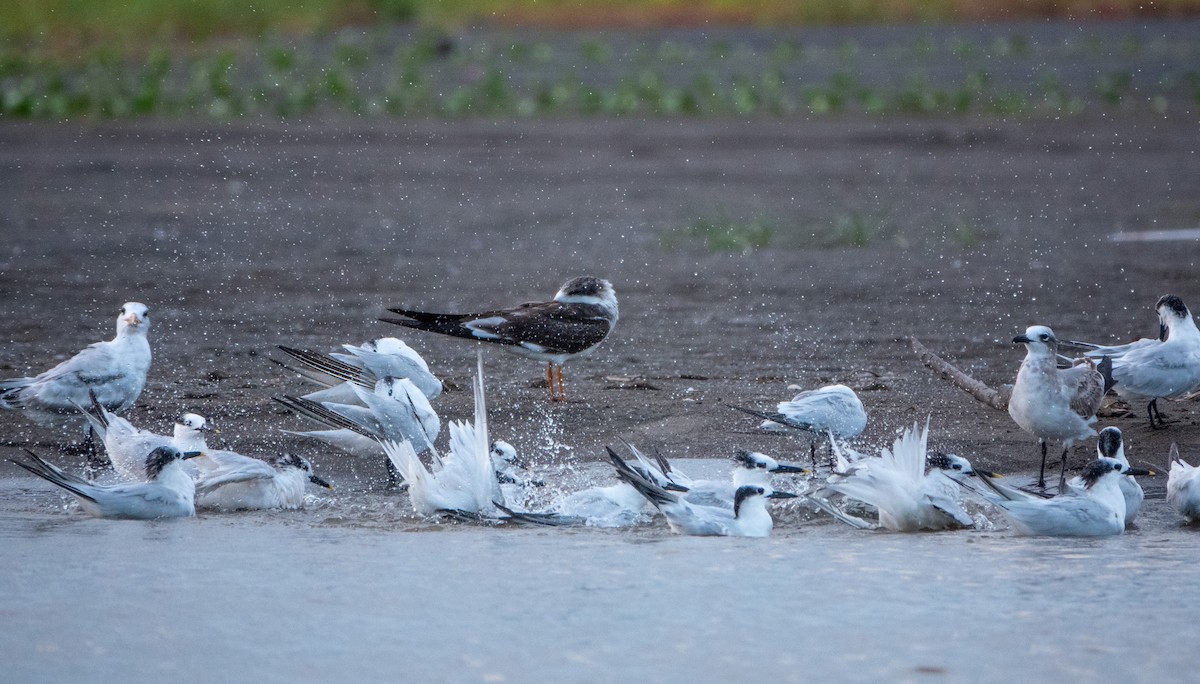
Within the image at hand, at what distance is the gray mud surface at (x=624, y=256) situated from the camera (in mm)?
8141

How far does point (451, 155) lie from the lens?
20641 mm

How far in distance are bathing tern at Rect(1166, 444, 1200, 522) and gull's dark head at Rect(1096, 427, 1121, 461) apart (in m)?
0.24

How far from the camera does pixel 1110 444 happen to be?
250 inches

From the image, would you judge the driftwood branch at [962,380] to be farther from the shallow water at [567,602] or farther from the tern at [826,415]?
the shallow water at [567,602]

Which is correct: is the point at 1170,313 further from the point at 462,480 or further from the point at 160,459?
the point at 160,459

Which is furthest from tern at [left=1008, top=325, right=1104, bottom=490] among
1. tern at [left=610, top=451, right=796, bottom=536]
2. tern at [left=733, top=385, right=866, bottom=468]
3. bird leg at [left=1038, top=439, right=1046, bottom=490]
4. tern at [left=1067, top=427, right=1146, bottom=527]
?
tern at [left=610, top=451, right=796, bottom=536]

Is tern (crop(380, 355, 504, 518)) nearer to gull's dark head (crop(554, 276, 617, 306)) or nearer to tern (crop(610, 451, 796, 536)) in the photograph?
tern (crop(610, 451, 796, 536))

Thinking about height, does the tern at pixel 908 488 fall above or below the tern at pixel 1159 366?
below

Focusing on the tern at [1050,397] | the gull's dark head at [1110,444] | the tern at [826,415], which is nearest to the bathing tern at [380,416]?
the tern at [826,415]

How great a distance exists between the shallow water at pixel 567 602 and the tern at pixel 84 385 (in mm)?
811

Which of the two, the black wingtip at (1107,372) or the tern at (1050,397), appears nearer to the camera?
the tern at (1050,397)

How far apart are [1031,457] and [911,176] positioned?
11768mm

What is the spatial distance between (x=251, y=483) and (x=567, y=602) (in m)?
1.84

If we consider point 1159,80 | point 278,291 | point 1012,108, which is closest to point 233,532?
point 278,291
